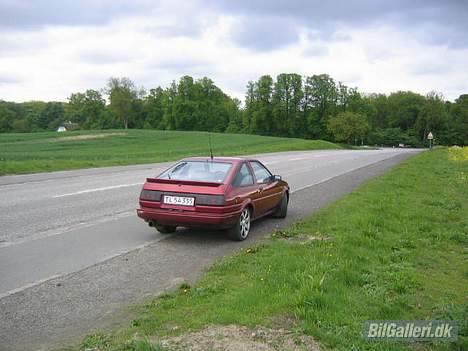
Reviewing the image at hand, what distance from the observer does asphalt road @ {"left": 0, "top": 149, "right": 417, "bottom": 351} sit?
14.8 ft

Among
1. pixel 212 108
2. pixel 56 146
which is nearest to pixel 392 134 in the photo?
pixel 212 108

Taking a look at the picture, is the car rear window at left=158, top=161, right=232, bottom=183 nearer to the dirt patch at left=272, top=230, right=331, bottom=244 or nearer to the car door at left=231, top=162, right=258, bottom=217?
the car door at left=231, top=162, right=258, bottom=217

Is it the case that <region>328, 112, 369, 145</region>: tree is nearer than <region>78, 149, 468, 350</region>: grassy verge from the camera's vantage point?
No

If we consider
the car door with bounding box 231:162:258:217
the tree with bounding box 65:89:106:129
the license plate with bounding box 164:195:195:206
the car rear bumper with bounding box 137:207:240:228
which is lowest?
the car rear bumper with bounding box 137:207:240:228

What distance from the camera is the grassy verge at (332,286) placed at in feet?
13.2

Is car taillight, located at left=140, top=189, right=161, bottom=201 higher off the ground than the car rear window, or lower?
lower

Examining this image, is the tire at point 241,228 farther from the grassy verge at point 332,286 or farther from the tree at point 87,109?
the tree at point 87,109

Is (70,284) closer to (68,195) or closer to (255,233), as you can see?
(255,233)

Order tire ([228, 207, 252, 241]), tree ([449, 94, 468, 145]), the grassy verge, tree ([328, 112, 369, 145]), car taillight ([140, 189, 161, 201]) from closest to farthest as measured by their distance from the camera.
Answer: the grassy verge → car taillight ([140, 189, 161, 201]) → tire ([228, 207, 252, 241]) → tree ([328, 112, 369, 145]) → tree ([449, 94, 468, 145])

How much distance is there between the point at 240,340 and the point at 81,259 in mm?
3609

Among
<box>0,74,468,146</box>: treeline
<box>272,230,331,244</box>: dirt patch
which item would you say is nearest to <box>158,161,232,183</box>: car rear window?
<box>272,230,331,244</box>: dirt patch

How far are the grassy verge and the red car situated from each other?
0.70 meters

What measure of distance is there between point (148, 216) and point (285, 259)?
8.96ft

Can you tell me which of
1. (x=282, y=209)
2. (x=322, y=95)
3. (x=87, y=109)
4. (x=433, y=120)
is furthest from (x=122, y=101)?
(x=282, y=209)
